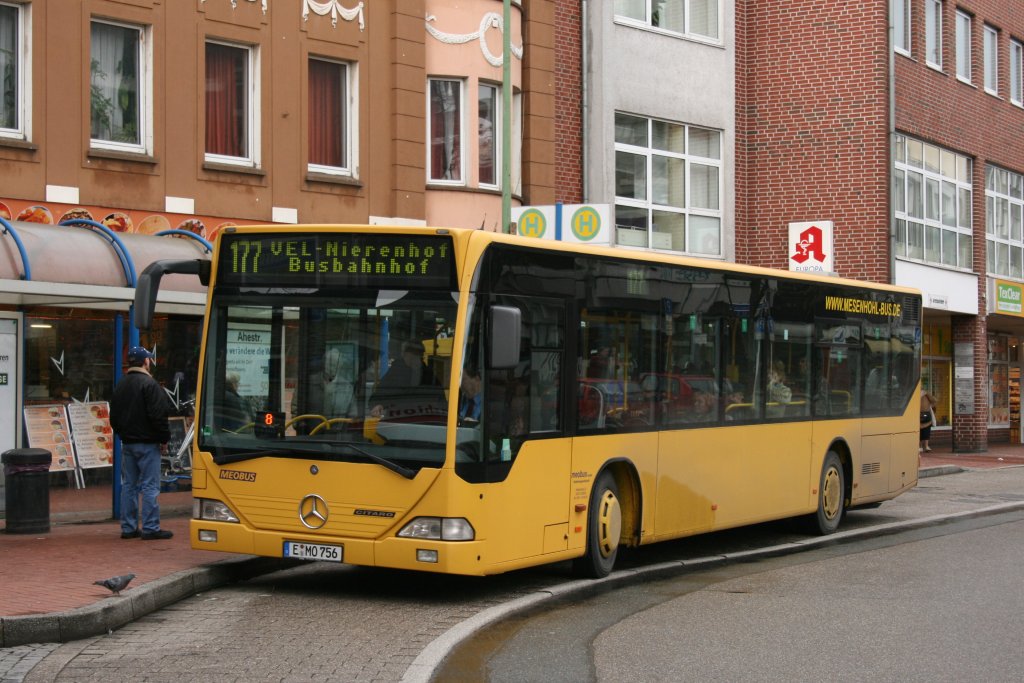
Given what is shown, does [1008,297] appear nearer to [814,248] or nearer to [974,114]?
[974,114]

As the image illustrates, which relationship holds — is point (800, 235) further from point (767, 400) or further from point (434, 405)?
point (434, 405)

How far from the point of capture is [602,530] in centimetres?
1159

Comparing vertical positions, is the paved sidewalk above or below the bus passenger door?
below

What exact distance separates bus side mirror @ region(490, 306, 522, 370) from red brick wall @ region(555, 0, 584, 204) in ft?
49.8

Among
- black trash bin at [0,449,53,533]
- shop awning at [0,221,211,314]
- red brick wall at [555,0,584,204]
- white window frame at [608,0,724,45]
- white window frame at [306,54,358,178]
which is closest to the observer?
black trash bin at [0,449,53,533]

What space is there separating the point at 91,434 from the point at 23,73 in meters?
4.51

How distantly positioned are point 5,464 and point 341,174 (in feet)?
28.1

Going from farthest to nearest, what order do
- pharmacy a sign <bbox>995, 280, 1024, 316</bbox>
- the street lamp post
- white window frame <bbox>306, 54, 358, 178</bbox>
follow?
pharmacy a sign <bbox>995, 280, 1024, 316</bbox> → white window frame <bbox>306, 54, 358, 178</bbox> → the street lamp post

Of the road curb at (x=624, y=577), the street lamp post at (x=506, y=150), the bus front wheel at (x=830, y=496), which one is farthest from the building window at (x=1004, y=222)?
the bus front wheel at (x=830, y=496)

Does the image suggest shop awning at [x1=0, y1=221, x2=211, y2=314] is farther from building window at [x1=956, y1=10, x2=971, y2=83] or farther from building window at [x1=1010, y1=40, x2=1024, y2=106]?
building window at [x1=1010, y1=40, x2=1024, y2=106]

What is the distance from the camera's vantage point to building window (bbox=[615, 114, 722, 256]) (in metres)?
26.5

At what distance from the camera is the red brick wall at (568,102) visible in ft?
82.4

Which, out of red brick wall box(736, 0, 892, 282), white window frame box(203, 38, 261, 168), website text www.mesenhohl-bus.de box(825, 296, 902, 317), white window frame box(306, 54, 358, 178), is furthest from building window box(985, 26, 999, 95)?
white window frame box(203, 38, 261, 168)

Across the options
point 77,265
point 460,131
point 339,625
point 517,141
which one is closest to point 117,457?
point 77,265
